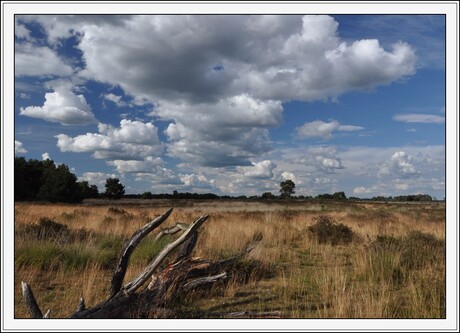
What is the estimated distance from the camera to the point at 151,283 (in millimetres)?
5230

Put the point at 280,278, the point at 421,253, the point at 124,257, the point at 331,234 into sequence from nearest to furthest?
the point at 124,257 < the point at 280,278 < the point at 421,253 < the point at 331,234

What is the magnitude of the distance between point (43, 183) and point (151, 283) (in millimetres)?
46899

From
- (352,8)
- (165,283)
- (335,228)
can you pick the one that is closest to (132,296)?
(165,283)

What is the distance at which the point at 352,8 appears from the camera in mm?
4309

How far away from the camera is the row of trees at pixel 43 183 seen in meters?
42.9

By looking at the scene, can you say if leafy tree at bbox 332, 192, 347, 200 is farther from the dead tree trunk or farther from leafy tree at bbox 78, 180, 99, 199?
the dead tree trunk

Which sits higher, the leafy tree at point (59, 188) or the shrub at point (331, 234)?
the leafy tree at point (59, 188)

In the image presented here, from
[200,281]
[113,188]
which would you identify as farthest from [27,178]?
[200,281]

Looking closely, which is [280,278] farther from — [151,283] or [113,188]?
[113,188]

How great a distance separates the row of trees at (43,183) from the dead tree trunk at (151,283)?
4035 cm

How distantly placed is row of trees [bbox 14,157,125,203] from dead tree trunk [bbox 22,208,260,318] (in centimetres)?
4035

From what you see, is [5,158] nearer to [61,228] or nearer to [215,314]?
[215,314]

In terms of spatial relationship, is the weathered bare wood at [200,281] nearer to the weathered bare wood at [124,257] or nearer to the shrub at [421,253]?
the weathered bare wood at [124,257]

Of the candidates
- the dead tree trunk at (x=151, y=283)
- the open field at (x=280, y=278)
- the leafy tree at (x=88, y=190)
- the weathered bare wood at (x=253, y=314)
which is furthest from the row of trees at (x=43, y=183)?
the weathered bare wood at (x=253, y=314)
